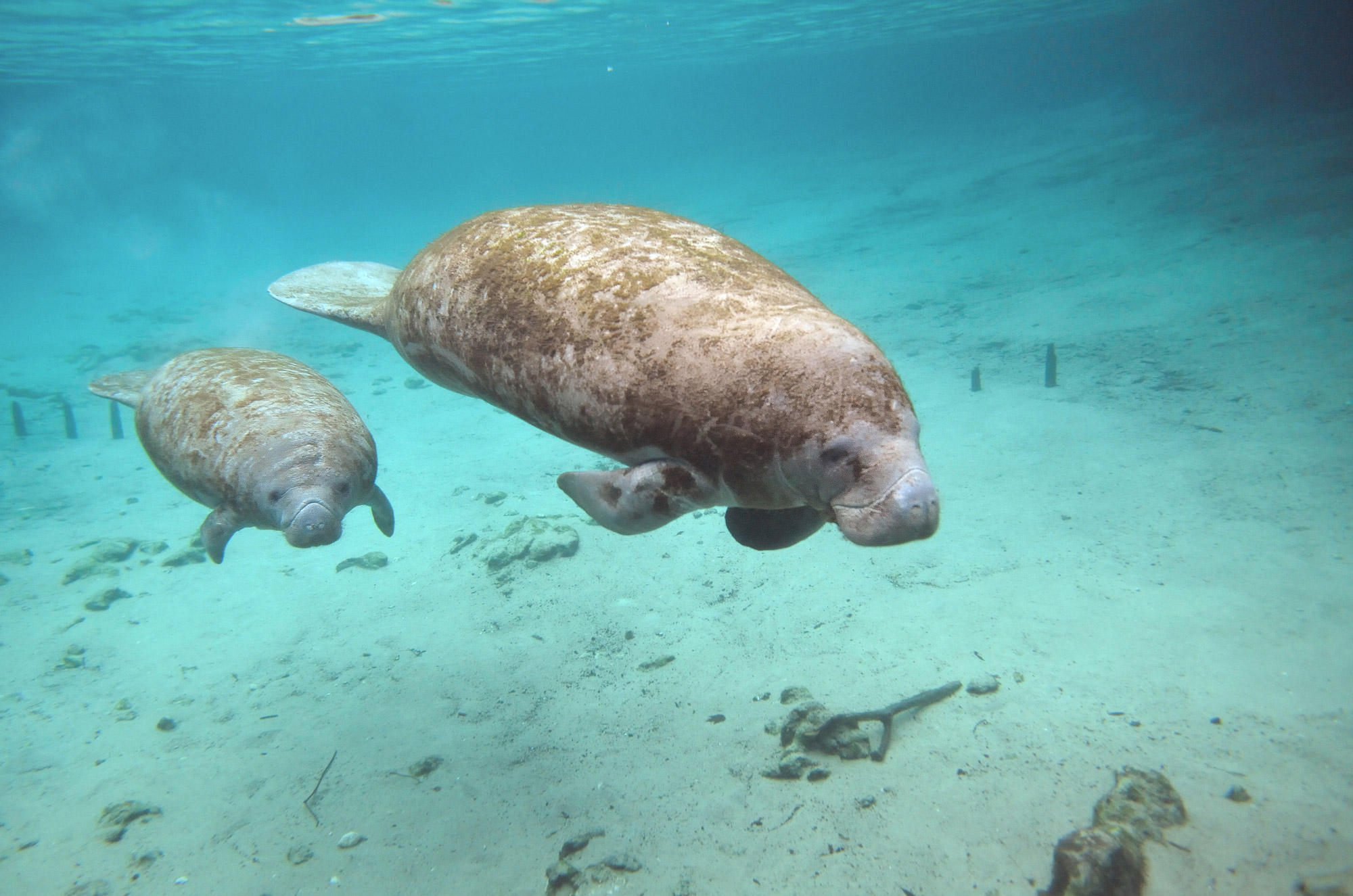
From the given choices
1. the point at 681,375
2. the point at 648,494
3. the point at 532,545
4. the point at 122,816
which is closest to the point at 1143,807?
the point at 648,494

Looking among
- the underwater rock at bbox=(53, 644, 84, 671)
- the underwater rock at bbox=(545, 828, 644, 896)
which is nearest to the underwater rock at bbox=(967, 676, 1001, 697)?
the underwater rock at bbox=(545, 828, 644, 896)

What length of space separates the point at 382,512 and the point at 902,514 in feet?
14.9

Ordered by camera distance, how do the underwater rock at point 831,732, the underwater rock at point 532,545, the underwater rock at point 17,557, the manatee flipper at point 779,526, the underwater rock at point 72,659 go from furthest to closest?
the underwater rock at point 17,557 → the underwater rock at point 532,545 → the underwater rock at point 72,659 → the underwater rock at point 831,732 → the manatee flipper at point 779,526

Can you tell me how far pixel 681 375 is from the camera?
8.22 feet

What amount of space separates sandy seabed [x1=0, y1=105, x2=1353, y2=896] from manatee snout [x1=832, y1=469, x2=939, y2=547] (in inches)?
118

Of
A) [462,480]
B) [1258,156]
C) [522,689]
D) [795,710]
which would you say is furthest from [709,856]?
[1258,156]

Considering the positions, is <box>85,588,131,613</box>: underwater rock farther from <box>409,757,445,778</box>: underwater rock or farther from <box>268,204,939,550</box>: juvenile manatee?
<box>268,204,939,550</box>: juvenile manatee

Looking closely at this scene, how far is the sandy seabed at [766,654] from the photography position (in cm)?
440

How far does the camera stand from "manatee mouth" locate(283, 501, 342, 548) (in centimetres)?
392

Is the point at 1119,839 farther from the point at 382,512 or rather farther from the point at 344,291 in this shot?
the point at 344,291

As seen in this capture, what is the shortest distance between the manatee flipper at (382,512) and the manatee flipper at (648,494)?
124 inches

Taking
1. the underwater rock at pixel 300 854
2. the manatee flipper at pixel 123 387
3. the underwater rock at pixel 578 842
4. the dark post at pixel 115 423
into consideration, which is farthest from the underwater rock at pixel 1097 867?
the dark post at pixel 115 423

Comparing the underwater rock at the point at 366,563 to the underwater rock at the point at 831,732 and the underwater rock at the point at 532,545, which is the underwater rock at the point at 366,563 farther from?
the underwater rock at the point at 831,732

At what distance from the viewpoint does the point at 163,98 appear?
5169cm
